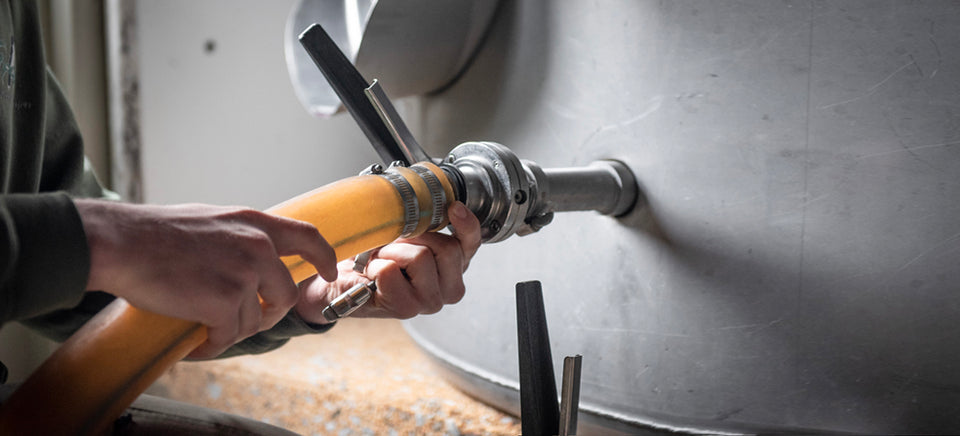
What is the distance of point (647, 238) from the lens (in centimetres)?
69

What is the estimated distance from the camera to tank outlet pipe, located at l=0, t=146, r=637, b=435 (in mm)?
416

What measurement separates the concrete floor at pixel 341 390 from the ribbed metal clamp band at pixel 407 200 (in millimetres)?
358

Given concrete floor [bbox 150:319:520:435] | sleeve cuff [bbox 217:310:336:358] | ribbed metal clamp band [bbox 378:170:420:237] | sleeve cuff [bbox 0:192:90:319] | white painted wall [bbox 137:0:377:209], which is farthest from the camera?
white painted wall [bbox 137:0:377:209]

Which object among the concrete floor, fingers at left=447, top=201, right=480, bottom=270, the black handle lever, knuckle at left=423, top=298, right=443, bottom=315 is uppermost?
the black handle lever

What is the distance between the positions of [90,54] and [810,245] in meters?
1.12

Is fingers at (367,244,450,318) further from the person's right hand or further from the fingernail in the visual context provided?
the person's right hand

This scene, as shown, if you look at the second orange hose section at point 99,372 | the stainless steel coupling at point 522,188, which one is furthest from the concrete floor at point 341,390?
the second orange hose section at point 99,372

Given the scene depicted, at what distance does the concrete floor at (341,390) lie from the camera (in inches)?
33.2

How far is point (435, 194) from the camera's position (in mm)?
539

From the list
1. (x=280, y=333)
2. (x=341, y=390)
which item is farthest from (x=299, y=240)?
(x=341, y=390)

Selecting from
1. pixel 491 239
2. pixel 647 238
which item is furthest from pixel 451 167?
pixel 647 238

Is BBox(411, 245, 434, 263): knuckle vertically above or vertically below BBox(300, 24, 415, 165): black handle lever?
below

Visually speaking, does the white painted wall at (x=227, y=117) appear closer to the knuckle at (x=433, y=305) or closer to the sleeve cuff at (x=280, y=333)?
the sleeve cuff at (x=280, y=333)

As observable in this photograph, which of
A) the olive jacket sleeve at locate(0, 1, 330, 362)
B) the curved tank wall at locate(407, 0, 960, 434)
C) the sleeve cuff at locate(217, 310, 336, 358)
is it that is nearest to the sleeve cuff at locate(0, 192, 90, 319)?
the olive jacket sleeve at locate(0, 1, 330, 362)
